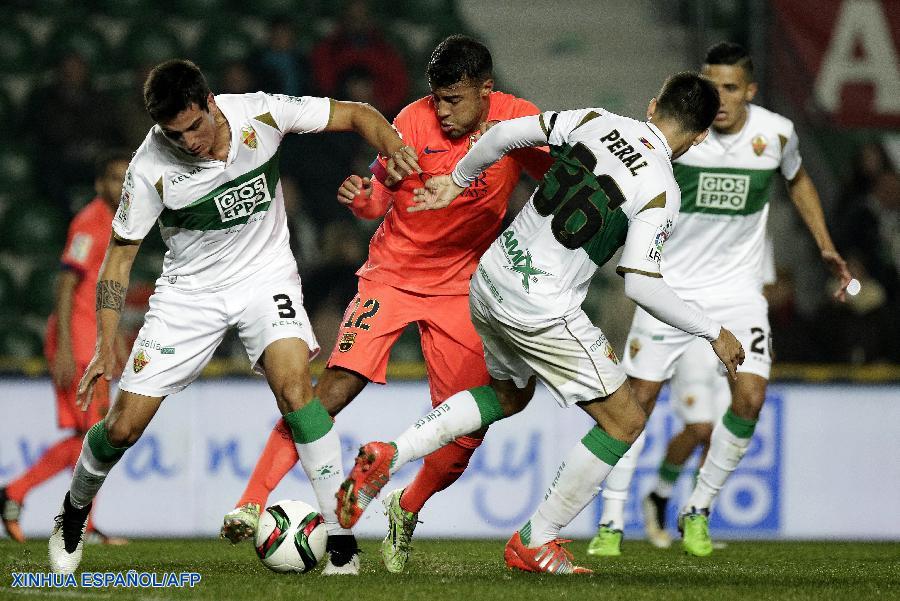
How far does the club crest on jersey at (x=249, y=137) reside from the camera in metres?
5.59

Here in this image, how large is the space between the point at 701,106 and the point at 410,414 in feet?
14.4

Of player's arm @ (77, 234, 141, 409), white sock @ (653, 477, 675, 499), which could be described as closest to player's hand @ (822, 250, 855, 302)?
white sock @ (653, 477, 675, 499)

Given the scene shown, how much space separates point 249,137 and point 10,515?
11.7ft

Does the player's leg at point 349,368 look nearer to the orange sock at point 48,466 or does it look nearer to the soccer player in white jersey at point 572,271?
the soccer player in white jersey at point 572,271

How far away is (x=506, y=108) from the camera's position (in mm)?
6328

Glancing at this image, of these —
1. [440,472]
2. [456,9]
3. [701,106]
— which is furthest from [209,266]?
[456,9]

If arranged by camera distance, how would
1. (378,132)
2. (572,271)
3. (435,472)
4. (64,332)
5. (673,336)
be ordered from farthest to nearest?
1. (64,332)
2. (673,336)
3. (435,472)
4. (378,132)
5. (572,271)

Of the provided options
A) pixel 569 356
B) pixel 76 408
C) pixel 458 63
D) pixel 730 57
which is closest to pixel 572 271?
pixel 569 356

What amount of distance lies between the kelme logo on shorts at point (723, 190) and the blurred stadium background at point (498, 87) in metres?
2.59

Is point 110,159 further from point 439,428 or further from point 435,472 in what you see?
point 439,428

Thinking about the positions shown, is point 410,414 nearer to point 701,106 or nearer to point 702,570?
point 702,570

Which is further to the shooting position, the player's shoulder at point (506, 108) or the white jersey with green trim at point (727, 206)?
the white jersey with green trim at point (727, 206)

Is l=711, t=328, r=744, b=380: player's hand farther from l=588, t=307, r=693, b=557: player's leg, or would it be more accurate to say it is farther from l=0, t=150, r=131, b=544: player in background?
l=0, t=150, r=131, b=544: player in background

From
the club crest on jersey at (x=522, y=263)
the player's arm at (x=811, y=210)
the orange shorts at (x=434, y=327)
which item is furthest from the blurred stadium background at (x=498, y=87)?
the club crest on jersey at (x=522, y=263)
